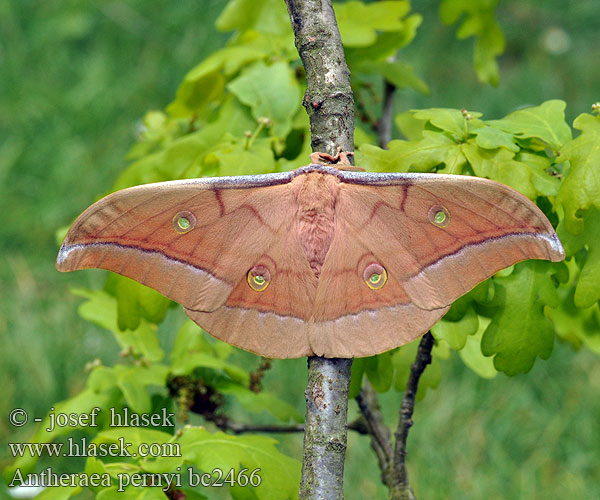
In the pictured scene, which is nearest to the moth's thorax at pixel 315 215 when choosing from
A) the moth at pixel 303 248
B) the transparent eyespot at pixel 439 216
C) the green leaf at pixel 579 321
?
the moth at pixel 303 248

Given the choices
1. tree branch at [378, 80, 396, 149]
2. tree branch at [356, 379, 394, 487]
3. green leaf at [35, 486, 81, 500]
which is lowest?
green leaf at [35, 486, 81, 500]

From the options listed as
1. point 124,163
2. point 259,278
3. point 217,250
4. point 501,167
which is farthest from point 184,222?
point 124,163

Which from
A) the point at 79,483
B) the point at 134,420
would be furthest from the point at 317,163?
the point at 134,420

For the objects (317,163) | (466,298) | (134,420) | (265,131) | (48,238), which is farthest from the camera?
(48,238)

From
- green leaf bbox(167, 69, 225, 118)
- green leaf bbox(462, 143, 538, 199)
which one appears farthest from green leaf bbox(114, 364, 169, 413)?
green leaf bbox(462, 143, 538, 199)

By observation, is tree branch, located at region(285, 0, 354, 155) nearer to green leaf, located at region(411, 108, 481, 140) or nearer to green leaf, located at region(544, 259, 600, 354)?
green leaf, located at region(411, 108, 481, 140)

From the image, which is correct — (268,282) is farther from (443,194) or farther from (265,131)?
(265,131)

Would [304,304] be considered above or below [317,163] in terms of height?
below
